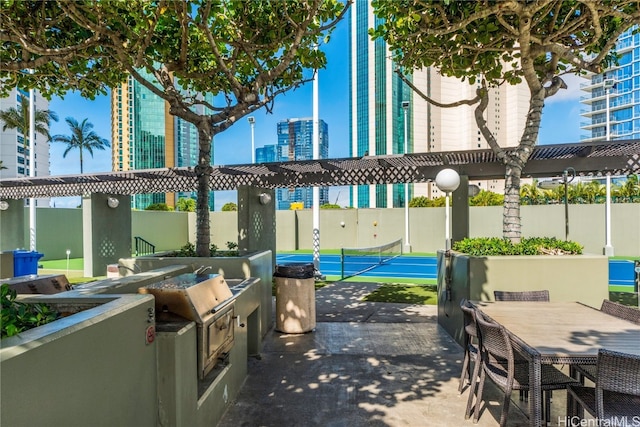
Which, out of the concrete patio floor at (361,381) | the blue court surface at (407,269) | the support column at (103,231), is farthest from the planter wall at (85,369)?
the support column at (103,231)

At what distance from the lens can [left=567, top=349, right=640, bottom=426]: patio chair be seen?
232 centimetres

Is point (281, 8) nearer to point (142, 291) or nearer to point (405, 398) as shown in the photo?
point (142, 291)

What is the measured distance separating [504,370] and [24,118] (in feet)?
93.6

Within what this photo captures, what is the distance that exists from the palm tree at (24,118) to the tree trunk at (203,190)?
19.8 meters

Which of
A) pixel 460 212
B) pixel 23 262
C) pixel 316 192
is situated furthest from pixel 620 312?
pixel 23 262

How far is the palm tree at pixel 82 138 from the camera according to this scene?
1193 inches

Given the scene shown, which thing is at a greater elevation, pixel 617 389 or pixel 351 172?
pixel 351 172

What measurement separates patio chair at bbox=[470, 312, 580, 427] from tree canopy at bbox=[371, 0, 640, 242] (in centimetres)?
316

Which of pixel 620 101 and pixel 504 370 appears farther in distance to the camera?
pixel 620 101

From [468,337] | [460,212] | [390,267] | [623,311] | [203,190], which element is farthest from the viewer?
[390,267]

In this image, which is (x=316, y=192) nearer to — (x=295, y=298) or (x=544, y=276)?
(x=295, y=298)

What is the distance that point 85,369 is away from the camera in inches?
66.6

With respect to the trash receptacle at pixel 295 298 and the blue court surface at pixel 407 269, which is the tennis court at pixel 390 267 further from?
the trash receptacle at pixel 295 298

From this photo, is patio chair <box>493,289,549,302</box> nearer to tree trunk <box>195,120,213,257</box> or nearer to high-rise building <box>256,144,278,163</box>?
tree trunk <box>195,120,213,257</box>
